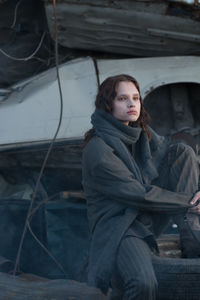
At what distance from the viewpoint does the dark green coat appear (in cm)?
192

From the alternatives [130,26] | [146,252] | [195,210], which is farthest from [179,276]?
[130,26]

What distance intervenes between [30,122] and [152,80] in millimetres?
1196

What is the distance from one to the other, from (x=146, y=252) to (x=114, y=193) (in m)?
0.32

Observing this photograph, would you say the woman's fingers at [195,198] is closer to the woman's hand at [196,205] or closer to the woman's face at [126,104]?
the woman's hand at [196,205]

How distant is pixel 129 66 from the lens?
3.73 m

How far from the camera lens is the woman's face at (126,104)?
2180 mm

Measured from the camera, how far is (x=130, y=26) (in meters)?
3.56

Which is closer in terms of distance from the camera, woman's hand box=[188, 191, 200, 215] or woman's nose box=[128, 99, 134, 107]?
woman's hand box=[188, 191, 200, 215]

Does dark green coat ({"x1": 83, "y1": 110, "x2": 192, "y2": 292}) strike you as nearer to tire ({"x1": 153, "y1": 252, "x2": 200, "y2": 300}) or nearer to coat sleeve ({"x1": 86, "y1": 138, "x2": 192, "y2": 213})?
coat sleeve ({"x1": 86, "y1": 138, "x2": 192, "y2": 213})

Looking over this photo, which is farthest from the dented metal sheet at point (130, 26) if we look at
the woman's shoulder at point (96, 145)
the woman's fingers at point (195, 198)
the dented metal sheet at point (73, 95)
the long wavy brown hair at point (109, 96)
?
the woman's fingers at point (195, 198)

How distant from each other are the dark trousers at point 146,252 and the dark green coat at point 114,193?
0.20 ft

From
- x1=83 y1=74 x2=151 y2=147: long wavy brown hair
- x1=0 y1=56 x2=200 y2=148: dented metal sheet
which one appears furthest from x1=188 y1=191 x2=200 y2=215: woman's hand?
x1=0 y1=56 x2=200 y2=148: dented metal sheet

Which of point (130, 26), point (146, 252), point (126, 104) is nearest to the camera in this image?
point (146, 252)

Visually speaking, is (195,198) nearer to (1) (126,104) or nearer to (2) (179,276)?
(2) (179,276)
